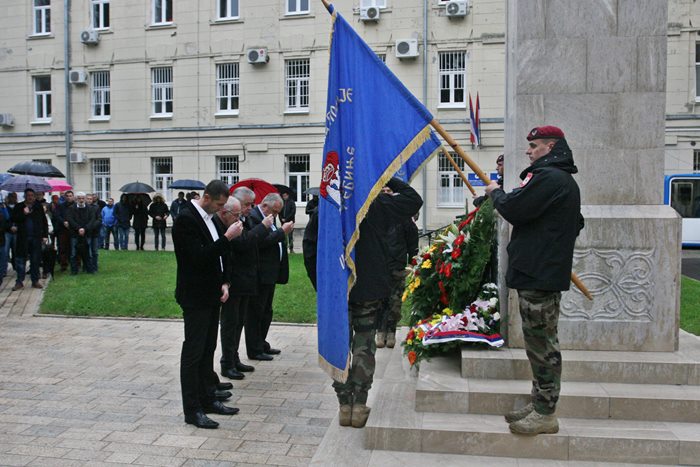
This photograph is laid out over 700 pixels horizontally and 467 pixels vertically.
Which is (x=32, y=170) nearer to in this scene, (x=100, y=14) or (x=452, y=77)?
(x=100, y=14)

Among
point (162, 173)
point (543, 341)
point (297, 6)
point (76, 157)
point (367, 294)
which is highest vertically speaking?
point (297, 6)

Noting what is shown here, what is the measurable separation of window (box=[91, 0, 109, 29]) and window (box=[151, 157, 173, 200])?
6612mm

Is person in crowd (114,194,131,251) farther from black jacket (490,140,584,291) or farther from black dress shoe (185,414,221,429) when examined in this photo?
black jacket (490,140,584,291)

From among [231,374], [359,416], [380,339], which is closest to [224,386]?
[231,374]

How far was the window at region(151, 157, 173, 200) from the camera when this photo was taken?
97.8 feet

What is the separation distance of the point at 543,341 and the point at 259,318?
4255 millimetres

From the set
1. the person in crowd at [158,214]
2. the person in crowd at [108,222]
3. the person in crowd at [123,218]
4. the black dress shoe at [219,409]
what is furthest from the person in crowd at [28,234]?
the black dress shoe at [219,409]

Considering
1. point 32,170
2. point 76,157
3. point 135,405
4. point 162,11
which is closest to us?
point 135,405

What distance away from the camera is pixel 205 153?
29.0m

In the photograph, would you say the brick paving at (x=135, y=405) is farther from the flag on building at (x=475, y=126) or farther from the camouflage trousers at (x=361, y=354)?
the flag on building at (x=475, y=126)

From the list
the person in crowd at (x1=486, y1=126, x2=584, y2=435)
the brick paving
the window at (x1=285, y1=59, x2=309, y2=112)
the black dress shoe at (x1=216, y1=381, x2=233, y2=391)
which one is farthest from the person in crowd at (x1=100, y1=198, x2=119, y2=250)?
the person in crowd at (x1=486, y1=126, x2=584, y2=435)

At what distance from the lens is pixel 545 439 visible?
4562mm

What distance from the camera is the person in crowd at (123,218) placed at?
74.2ft

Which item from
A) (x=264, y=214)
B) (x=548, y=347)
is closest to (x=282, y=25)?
(x=264, y=214)
